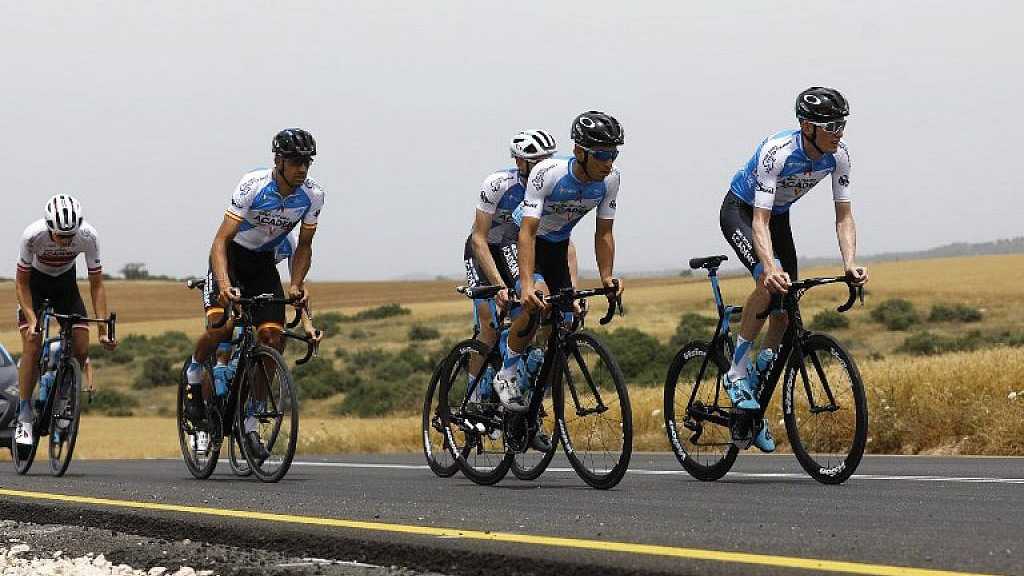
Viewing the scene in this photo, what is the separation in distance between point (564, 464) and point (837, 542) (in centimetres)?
666

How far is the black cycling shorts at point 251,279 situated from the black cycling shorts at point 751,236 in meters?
3.23

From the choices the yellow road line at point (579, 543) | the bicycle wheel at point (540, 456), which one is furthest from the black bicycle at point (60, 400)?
the yellow road line at point (579, 543)

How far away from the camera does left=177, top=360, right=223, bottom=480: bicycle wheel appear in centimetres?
1172

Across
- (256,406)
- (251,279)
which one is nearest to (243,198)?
(251,279)

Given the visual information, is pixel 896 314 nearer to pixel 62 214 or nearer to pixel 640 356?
pixel 640 356

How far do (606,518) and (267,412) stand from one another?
13.3 ft

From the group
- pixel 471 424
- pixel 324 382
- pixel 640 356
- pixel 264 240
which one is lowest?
pixel 324 382

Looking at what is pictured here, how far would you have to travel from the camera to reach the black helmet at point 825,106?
9.34 meters

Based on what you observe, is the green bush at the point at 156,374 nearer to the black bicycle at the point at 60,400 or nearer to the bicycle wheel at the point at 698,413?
the black bicycle at the point at 60,400

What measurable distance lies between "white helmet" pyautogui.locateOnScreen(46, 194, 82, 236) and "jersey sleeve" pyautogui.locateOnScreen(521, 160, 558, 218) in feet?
14.3

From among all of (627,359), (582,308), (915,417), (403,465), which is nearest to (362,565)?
(582,308)

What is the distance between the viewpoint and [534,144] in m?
11.1

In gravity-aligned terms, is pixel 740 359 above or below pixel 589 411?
above

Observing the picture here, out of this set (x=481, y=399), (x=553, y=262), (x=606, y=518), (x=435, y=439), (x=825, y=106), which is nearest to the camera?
(x=606, y=518)
